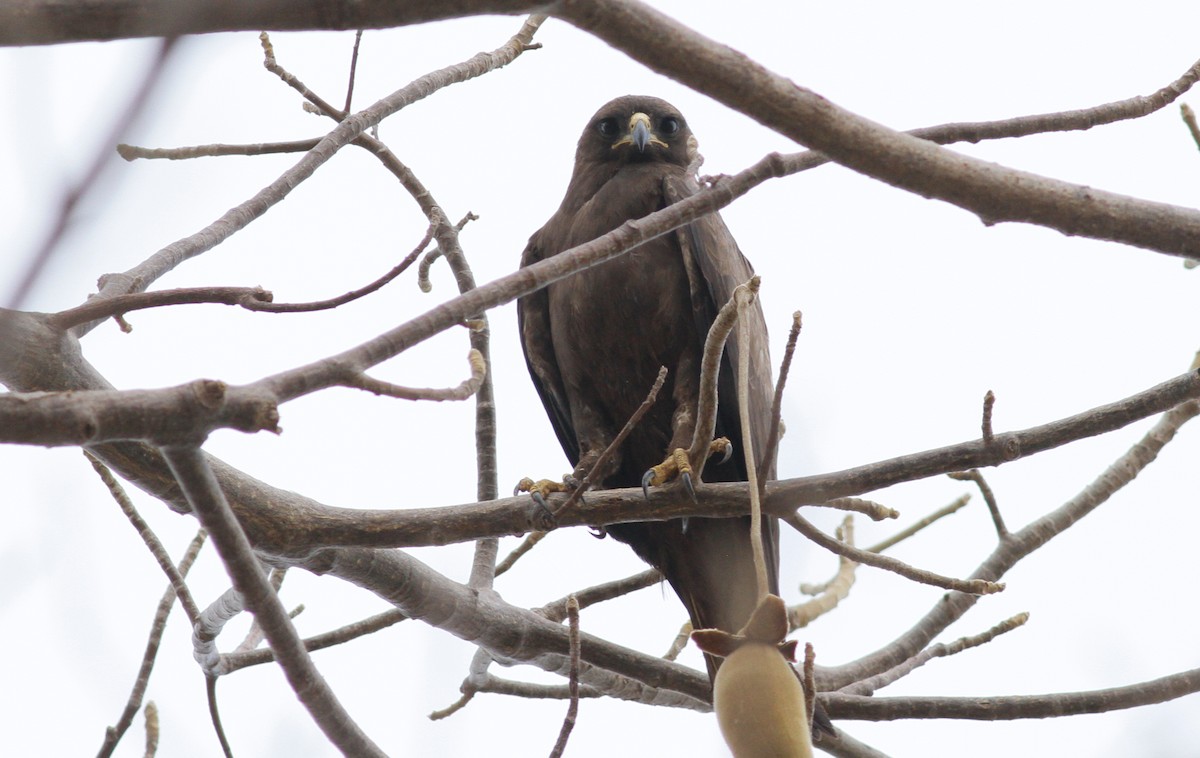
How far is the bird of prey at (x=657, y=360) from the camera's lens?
13.8ft

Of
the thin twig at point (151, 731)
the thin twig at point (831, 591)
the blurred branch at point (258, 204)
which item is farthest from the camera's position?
the thin twig at point (831, 591)

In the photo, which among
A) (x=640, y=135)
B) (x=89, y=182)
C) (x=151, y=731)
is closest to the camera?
(x=89, y=182)

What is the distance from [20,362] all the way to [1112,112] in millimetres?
2438

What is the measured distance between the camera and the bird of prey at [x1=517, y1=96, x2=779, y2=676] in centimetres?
419

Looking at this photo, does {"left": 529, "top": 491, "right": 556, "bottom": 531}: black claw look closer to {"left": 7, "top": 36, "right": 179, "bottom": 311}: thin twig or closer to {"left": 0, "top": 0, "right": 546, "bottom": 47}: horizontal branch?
{"left": 0, "top": 0, "right": 546, "bottom": 47}: horizontal branch

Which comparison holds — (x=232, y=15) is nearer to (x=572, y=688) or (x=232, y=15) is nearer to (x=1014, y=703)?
(x=572, y=688)

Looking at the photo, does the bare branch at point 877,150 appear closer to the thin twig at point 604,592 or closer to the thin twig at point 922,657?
the thin twig at point 922,657

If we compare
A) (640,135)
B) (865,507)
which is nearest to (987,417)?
(865,507)

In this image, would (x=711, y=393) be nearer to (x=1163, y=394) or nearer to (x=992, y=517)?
(x=1163, y=394)

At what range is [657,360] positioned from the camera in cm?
439

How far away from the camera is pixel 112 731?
2.94m

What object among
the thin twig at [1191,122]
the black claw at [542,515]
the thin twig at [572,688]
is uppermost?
the thin twig at [1191,122]

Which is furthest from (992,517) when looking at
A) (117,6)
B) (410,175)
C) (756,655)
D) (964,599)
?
(117,6)

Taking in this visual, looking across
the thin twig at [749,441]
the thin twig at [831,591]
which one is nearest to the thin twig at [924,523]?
the thin twig at [831,591]
